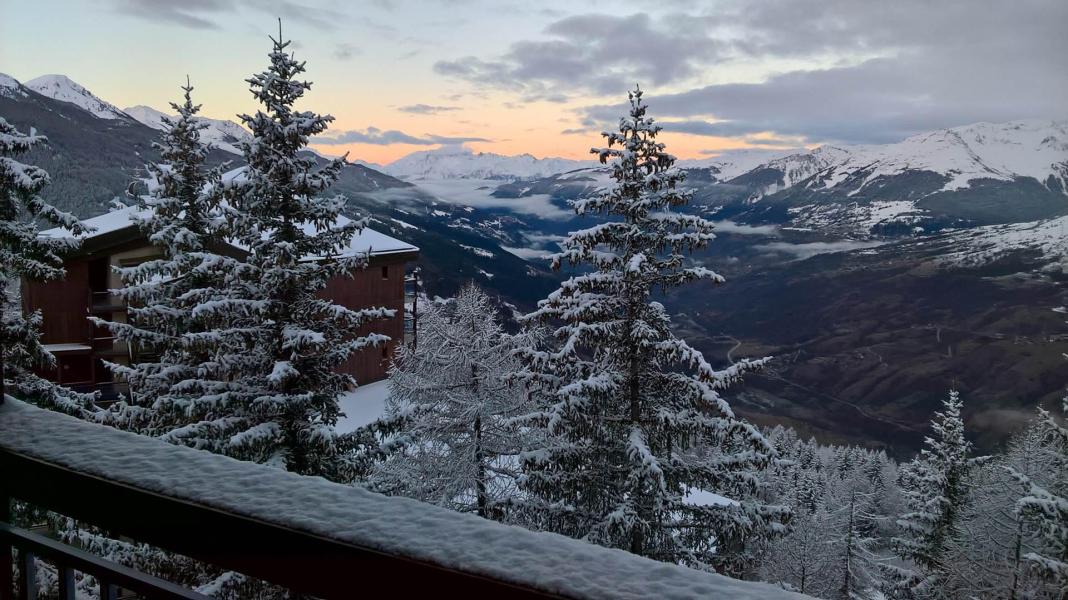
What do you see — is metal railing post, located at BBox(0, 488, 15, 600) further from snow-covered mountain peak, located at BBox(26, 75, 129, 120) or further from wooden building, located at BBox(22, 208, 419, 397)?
wooden building, located at BBox(22, 208, 419, 397)

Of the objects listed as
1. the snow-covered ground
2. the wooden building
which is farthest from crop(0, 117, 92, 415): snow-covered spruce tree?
the snow-covered ground

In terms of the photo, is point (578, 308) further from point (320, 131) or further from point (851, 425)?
point (851, 425)

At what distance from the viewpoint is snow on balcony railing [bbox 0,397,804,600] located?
42.6 inches

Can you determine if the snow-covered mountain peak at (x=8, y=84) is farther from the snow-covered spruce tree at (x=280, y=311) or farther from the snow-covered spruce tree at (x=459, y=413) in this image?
the snow-covered spruce tree at (x=459, y=413)

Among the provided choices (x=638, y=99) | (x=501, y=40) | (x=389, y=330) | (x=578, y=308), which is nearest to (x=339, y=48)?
(x=501, y=40)

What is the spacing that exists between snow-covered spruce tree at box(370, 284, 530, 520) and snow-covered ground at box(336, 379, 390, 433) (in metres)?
5.54

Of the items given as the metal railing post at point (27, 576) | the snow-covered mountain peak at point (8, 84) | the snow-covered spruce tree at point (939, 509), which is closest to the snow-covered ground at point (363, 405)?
the snow-covered mountain peak at point (8, 84)

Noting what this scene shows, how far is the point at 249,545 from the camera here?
129 centimetres

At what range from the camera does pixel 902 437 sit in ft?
497

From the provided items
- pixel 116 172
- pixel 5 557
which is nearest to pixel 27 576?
pixel 5 557

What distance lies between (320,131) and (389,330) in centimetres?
1931

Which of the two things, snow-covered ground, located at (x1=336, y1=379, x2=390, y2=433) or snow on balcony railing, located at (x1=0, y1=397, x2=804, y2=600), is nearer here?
snow on balcony railing, located at (x1=0, y1=397, x2=804, y2=600)

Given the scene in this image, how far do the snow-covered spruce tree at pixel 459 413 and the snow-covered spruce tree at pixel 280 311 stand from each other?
4194 millimetres

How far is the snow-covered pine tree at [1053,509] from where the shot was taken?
1302cm
